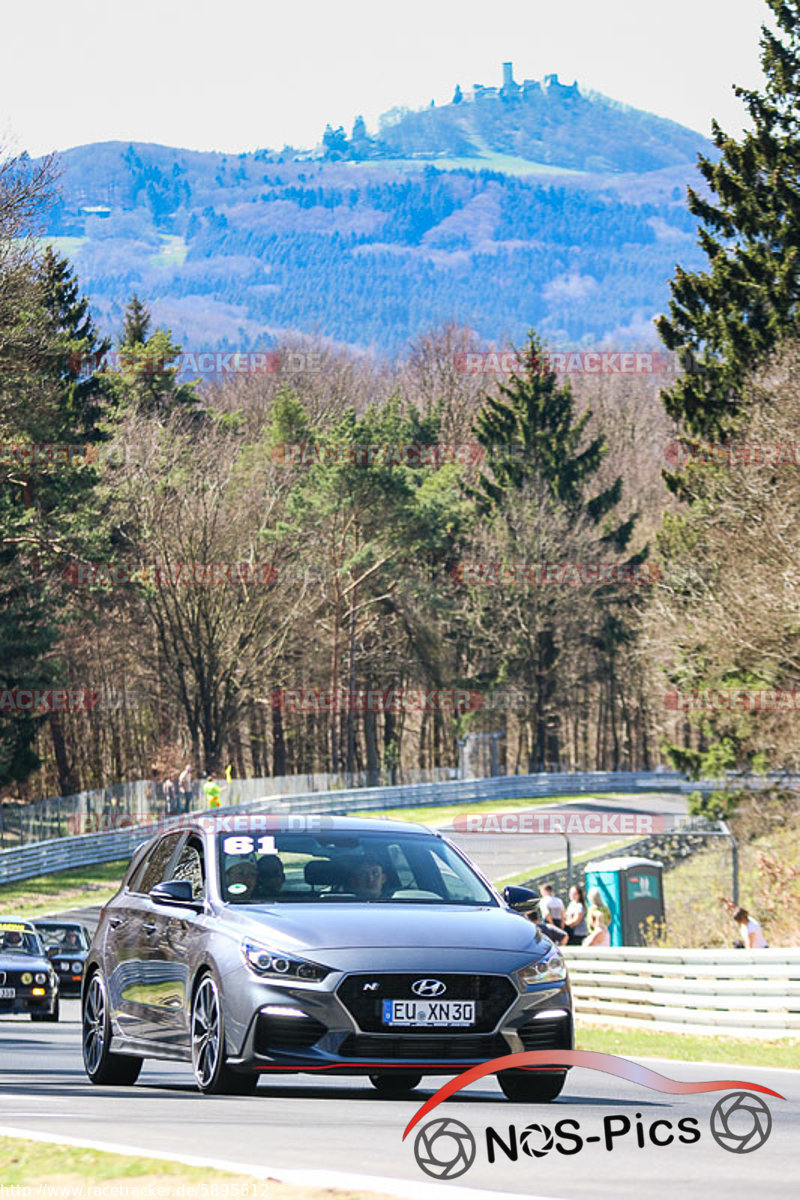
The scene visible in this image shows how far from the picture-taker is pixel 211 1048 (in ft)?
34.2

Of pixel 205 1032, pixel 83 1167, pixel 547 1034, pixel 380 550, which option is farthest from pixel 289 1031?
pixel 380 550

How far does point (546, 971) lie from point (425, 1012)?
81 centimetres

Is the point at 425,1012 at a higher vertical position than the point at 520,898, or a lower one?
lower

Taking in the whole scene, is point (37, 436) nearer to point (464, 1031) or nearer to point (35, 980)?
point (35, 980)

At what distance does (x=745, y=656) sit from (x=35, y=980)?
2047 centimetres

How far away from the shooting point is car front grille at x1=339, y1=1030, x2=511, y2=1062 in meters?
9.86

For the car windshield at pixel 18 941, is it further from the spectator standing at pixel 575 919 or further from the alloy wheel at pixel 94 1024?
the alloy wheel at pixel 94 1024

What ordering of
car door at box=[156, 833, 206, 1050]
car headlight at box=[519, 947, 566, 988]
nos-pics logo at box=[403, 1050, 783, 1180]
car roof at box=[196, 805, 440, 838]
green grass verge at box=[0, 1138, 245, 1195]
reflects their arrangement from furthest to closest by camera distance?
car roof at box=[196, 805, 440, 838], car door at box=[156, 833, 206, 1050], car headlight at box=[519, 947, 566, 988], nos-pics logo at box=[403, 1050, 783, 1180], green grass verge at box=[0, 1138, 245, 1195]

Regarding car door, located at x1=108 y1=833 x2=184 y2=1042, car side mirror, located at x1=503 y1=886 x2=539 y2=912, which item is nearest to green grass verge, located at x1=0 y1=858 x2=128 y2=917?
car door, located at x1=108 y1=833 x2=184 y2=1042

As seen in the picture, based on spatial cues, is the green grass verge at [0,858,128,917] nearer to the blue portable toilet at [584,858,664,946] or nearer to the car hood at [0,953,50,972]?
the blue portable toilet at [584,858,664,946]

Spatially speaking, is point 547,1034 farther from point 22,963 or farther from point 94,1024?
point 22,963

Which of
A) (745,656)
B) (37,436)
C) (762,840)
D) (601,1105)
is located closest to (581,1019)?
(601,1105)

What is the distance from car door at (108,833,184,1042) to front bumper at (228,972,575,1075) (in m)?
1.44

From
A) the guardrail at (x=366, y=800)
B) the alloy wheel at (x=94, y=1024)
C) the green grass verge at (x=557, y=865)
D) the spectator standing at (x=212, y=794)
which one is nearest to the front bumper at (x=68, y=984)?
the green grass verge at (x=557, y=865)
